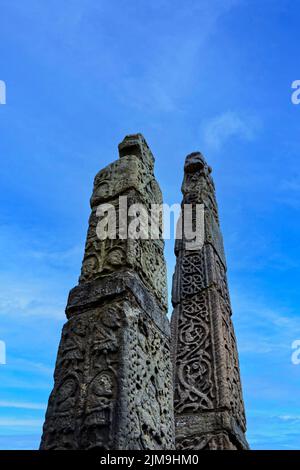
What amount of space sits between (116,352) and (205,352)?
303 centimetres

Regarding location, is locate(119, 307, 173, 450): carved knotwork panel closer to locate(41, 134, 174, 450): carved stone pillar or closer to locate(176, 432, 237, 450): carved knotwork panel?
locate(41, 134, 174, 450): carved stone pillar

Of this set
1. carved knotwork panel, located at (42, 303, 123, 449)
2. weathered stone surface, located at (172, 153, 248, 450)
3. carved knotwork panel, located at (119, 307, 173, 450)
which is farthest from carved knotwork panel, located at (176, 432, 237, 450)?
carved knotwork panel, located at (42, 303, 123, 449)

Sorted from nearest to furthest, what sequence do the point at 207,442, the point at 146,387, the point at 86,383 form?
the point at 86,383 < the point at 146,387 < the point at 207,442

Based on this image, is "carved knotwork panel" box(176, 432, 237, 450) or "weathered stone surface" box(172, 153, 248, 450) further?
"weathered stone surface" box(172, 153, 248, 450)

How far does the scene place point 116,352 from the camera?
2.50 m

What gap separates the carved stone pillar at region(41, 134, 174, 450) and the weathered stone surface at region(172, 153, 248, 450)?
6.41 feet

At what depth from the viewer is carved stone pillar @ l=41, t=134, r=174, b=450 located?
2281 millimetres

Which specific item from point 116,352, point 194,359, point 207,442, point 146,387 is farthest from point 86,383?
point 194,359

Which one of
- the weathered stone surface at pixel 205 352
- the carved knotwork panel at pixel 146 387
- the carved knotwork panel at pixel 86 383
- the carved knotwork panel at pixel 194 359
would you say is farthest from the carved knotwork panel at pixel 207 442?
the carved knotwork panel at pixel 86 383

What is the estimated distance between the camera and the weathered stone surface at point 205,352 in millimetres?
4598

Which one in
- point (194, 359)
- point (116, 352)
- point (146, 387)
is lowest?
point (146, 387)

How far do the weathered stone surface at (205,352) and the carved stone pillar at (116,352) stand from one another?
1954 millimetres

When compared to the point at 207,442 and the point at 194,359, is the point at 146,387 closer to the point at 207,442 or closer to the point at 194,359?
the point at 207,442
